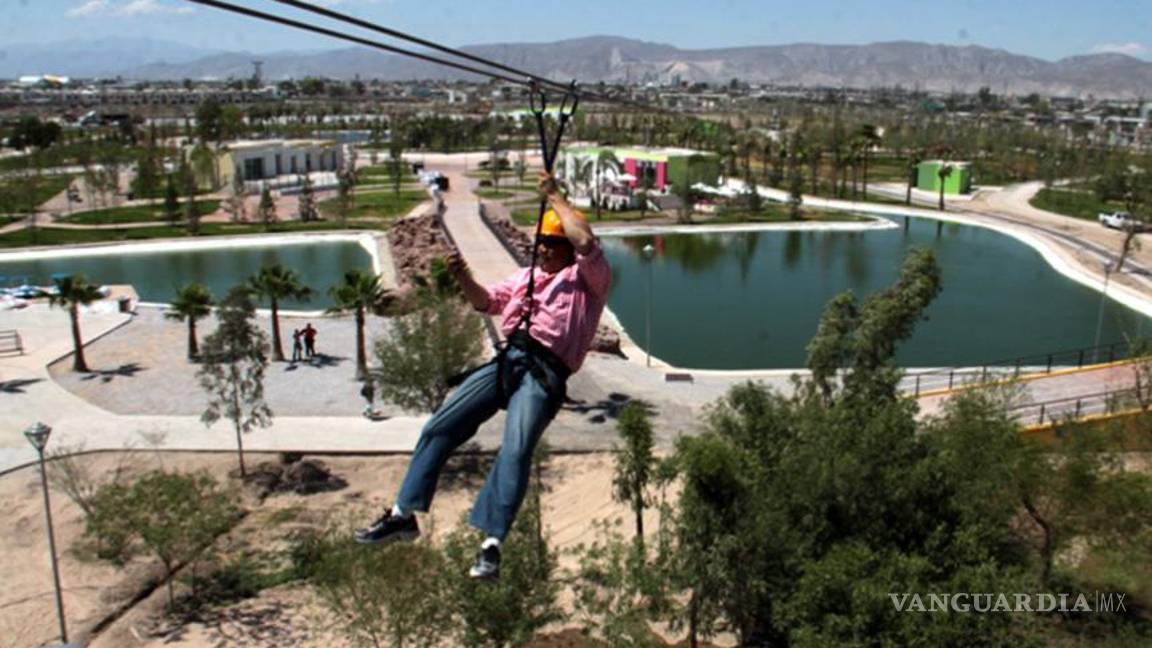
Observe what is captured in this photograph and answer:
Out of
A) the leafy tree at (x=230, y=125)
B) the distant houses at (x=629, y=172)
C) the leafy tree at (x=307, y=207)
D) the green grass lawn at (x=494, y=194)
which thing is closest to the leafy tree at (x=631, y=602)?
the leafy tree at (x=307, y=207)

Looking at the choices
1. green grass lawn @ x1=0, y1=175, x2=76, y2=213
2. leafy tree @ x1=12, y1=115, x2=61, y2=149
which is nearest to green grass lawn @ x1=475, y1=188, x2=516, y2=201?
green grass lawn @ x1=0, y1=175, x2=76, y2=213

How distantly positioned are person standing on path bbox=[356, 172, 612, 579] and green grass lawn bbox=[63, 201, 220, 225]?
180ft

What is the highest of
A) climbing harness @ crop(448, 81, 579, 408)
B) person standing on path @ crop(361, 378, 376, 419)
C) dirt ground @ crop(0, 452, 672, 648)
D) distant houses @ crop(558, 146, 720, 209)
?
climbing harness @ crop(448, 81, 579, 408)

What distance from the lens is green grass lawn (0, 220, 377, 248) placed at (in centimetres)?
5088

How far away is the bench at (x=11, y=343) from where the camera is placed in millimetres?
→ 28734

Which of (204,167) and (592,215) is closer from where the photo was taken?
(592,215)

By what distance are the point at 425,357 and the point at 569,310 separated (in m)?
16.0

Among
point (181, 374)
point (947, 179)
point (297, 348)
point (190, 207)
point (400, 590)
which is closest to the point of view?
point (400, 590)

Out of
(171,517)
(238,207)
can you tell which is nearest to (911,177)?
(238,207)

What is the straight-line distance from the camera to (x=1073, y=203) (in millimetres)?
70188

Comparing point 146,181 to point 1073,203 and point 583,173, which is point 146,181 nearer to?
point 583,173

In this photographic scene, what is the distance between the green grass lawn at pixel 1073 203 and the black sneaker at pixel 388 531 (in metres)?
69.2

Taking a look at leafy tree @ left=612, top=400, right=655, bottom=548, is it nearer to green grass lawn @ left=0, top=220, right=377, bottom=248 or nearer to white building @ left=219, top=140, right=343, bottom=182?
green grass lawn @ left=0, top=220, right=377, bottom=248

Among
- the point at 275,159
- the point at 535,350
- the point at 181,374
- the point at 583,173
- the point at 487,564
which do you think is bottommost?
the point at 181,374
